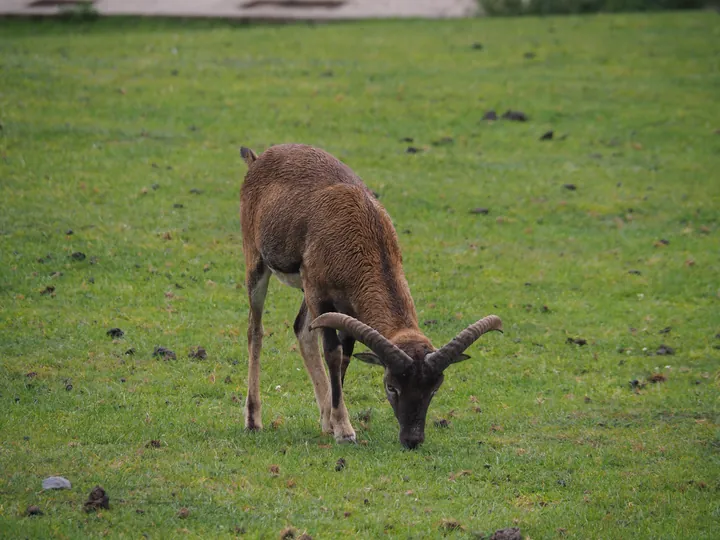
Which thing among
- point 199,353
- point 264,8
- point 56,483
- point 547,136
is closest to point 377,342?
point 56,483

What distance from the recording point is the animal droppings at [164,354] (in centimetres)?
1267

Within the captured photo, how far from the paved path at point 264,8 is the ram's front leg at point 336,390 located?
23793 millimetres

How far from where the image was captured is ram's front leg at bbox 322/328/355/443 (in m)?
10.5

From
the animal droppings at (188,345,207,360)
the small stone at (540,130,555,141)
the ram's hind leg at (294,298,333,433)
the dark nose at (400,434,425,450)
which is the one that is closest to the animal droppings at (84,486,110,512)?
the dark nose at (400,434,425,450)

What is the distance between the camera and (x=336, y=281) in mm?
10516

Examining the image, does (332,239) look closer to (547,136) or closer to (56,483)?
(56,483)

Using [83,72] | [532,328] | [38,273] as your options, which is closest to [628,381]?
[532,328]

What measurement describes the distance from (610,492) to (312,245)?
11.6 feet

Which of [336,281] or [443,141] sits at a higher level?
[336,281]

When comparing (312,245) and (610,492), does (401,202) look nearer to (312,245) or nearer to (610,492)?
(312,245)

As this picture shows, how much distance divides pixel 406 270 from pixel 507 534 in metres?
7.91

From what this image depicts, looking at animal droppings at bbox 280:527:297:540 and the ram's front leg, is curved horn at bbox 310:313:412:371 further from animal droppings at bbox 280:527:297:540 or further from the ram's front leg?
animal droppings at bbox 280:527:297:540

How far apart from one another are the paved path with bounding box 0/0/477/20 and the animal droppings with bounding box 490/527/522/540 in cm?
2635

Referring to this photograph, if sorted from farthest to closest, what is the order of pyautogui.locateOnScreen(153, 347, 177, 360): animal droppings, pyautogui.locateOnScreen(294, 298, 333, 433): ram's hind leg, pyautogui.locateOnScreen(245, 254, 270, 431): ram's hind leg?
pyautogui.locateOnScreen(153, 347, 177, 360): animal droppings → pyautogui.locateOnScreen(245, 254, 270, 431): ram's hind leg → pyautogui.locateOnScreen(294, 298, 333, 433): ram's hind leg
